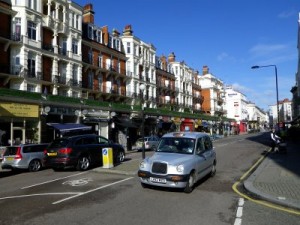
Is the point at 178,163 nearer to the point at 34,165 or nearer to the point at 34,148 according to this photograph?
the point at 34,165

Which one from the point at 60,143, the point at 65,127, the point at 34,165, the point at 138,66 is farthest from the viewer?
the point at 138,66

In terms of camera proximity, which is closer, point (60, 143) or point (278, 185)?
point (278, 185)

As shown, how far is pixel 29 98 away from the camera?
25.5 meters

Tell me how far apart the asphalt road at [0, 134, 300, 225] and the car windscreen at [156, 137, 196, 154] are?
1.32 meters

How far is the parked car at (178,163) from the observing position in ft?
31.2

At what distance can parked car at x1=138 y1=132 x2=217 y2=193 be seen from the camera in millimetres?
9516

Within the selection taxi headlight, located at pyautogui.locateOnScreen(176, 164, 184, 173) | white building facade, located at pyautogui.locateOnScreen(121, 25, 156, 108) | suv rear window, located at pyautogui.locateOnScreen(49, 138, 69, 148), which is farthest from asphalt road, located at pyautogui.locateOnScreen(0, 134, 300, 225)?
white building facade, located at pyautogui.locateOnScreen(121, 25, 156, 108)

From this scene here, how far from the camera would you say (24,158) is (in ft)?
54.6

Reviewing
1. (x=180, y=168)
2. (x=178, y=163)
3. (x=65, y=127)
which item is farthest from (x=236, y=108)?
(x=180, y=168)

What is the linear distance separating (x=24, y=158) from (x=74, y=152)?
9.86 ft

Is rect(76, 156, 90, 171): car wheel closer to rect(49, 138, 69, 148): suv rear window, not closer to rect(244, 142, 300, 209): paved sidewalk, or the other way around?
rect(49, 138, 69, 148): suv rear window

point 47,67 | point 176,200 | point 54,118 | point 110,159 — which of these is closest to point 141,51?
point 47,67

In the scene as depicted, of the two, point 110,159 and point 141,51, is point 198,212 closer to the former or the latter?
point 110,159

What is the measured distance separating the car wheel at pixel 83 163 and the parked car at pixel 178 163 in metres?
5.86
